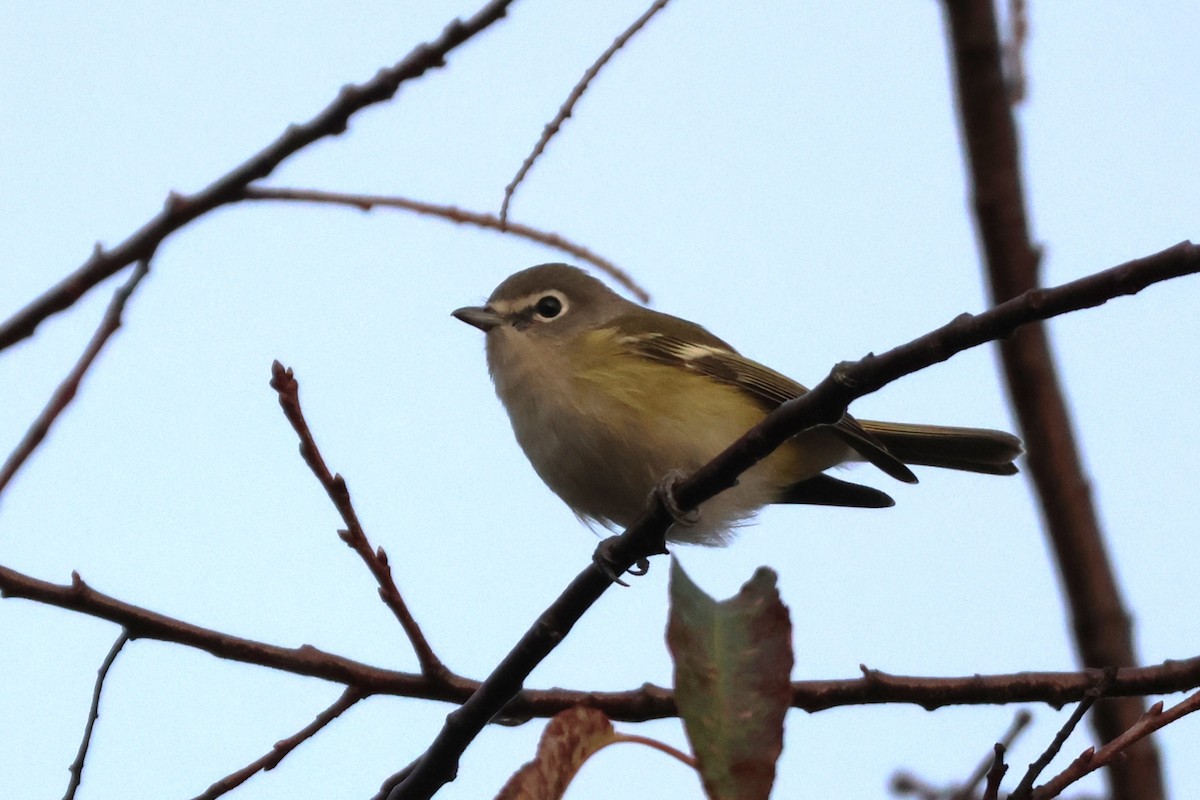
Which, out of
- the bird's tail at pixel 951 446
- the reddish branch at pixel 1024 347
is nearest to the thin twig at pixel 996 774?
the reddish branch at pixel 1024 347

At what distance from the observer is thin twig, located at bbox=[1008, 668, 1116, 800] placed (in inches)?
74.3

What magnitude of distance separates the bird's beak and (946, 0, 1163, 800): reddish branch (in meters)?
1.77

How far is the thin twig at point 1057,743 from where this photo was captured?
1888 mm

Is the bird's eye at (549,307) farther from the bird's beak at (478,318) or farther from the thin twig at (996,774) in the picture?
the thin twig at (996,774)

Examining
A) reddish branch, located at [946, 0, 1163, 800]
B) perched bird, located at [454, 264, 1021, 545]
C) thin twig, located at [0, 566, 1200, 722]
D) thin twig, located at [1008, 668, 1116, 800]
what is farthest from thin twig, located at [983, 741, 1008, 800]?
reddish branch, located at [946, 0, 1163, 800]

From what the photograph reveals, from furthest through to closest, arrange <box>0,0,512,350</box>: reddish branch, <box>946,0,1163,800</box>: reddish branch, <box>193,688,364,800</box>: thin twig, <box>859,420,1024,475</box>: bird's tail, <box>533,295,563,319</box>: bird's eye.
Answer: <box>533,295,563,319</box>: bird's eye < <box>859,420,1024,475</box>: bird's tail < <box>946,0,1163,800</box>: reddish branch < <box>193,688,364,800</box>: thin twig < <box>0,0,512,350</box>: reddish branch

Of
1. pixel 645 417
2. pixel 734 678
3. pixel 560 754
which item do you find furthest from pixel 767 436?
pixel 645 417

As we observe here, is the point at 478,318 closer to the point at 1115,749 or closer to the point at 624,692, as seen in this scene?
the point at 624,692

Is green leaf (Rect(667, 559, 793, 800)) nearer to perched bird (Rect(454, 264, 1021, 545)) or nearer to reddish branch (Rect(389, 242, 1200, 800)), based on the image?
reddish branch (Rect(389, 242, 1200, 800))

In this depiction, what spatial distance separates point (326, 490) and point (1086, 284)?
121cm

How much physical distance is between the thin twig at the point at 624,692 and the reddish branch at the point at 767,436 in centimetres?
40

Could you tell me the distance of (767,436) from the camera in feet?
7.99

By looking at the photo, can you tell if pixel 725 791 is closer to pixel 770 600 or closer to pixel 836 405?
pixel 770 600

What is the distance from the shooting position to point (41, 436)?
6.08 ft
